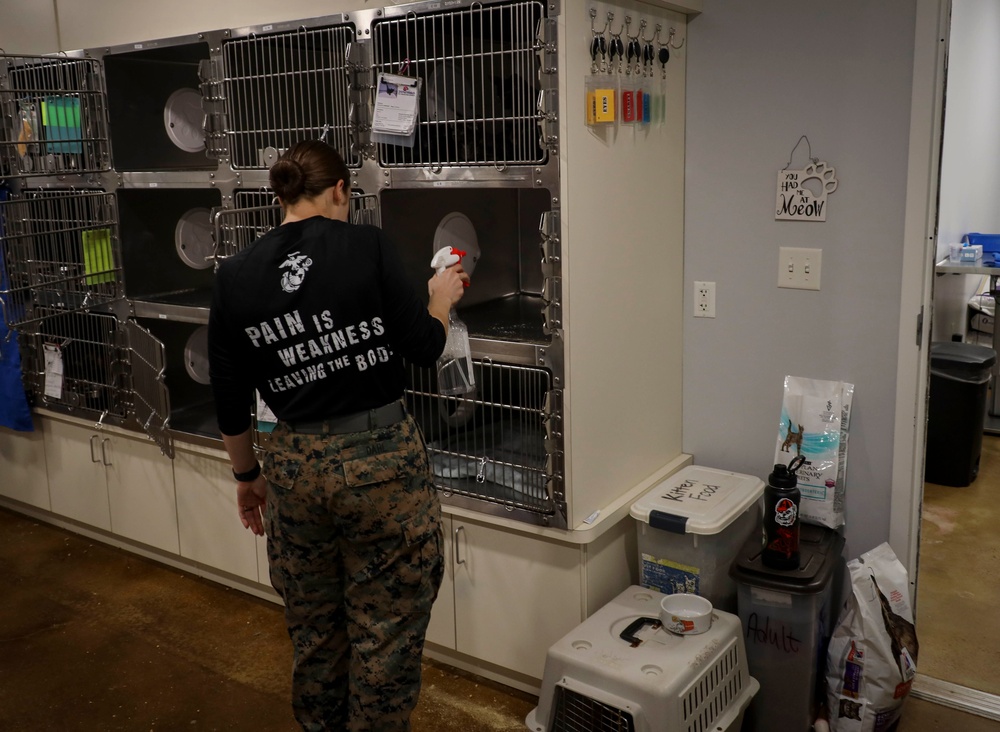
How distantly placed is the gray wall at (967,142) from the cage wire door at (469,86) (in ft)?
8.35

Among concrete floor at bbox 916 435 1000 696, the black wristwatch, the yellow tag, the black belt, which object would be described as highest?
the yellow tag

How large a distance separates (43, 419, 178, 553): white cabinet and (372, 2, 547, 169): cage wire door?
1563mm

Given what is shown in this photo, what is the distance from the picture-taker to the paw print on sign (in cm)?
240

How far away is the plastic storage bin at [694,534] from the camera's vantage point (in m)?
2.34

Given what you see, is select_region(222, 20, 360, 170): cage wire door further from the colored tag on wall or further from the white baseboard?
the white baseboard

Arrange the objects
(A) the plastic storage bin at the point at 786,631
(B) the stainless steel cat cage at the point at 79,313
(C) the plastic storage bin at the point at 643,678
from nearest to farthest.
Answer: (C) the plastic storage bin at the point at 643,678 → (A) the plastic storage bin at the point at 786,631 → (B) the stainless steel cat cage at the point at 79,313

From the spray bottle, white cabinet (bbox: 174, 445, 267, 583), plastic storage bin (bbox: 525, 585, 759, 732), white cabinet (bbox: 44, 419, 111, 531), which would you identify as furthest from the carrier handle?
white cabinet (bbox: 44, 419, 111, 531)

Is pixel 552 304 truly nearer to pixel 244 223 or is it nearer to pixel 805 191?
pixel 805 191

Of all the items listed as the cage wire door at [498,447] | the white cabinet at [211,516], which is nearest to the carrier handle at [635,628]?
the cage wire door at [498,447]

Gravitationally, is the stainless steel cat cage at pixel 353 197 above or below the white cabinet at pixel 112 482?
above

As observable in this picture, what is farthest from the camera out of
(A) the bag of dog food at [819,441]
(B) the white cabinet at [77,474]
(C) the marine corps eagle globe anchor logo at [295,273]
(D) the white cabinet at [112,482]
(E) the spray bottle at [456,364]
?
(B) the white cabinet at [77,474]

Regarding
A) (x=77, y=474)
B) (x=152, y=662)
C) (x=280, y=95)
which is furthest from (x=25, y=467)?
(x=280, y=95)

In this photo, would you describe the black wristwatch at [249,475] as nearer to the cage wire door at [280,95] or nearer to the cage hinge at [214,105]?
the cage wire door at [280,95]

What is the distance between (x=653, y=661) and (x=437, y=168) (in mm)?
1305
